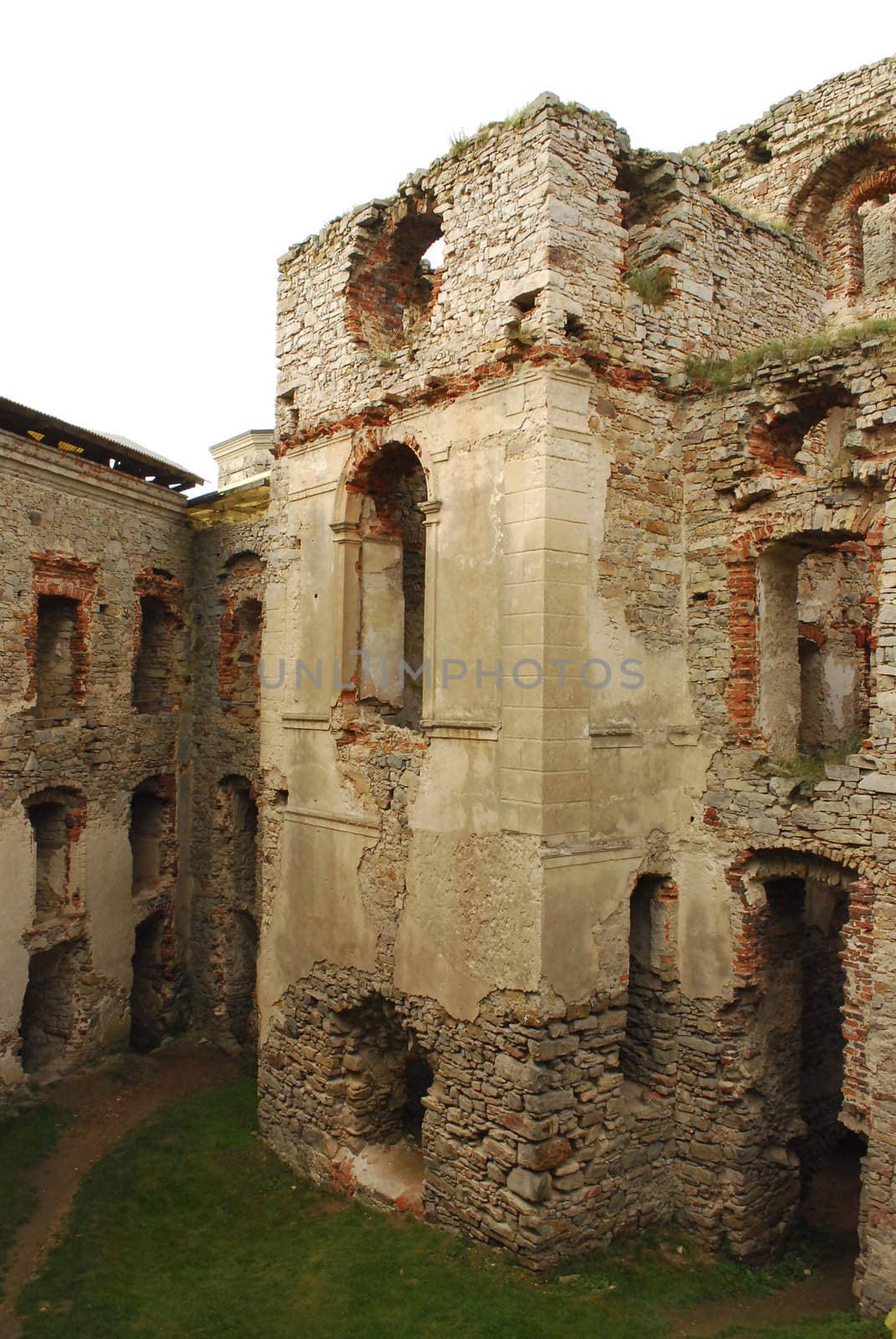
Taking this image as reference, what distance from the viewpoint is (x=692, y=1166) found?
9.06 metres

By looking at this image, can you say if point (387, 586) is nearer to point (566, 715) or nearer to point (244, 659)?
point (566, 715)

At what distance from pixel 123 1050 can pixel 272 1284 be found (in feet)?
17.9

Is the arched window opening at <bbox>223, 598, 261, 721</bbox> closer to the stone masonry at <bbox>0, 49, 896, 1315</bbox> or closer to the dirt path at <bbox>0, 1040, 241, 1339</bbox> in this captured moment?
the stone masonry at <bbox>0, 49, 896, 1315</bbox>

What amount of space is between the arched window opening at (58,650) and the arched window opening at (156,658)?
5.17 ft

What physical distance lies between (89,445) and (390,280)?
5.04 metres

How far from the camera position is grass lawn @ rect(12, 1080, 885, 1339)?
7.75 m

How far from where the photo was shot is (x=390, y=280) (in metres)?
11.1

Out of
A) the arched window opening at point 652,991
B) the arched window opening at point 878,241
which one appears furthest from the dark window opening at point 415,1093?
the arched window opening at point 878,241

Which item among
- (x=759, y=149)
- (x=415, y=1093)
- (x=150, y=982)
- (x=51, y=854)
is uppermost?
(x=759, y=149)

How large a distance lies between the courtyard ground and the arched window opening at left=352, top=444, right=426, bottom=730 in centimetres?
512

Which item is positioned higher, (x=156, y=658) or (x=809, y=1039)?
(x=156, y=658)

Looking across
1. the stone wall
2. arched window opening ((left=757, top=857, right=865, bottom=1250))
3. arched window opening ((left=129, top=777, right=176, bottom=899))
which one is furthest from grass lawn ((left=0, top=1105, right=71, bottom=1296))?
arched window opening ((left=757, top=857, right=865, bottom=1250))

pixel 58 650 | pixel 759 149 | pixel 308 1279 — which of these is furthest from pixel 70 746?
pixel 759 149

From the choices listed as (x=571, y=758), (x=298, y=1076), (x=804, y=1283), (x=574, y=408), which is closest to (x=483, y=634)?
(x=571, y=758)
